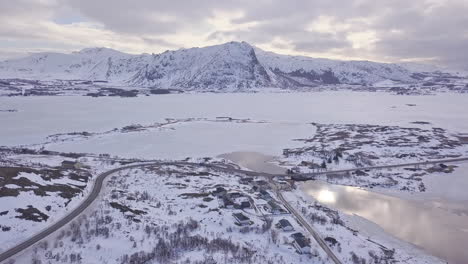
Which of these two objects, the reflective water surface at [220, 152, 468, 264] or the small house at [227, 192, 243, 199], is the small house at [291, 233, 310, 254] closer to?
the reflective water surface at [220, 152, 468, 264]

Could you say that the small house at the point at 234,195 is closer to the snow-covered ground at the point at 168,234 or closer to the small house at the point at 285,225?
the snow-covered ground at the point at 168,234

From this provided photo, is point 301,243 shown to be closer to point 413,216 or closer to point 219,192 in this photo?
point 413,216

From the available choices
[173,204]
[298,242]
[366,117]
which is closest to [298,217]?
[298,242]

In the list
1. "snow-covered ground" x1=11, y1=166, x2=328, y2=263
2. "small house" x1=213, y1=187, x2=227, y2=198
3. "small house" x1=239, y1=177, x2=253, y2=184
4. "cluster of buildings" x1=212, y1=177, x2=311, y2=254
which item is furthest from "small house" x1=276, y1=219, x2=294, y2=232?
"small house" x1=239, y1=177, x2=253, y2=184

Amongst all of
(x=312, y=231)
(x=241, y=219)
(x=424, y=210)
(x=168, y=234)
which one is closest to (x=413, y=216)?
(x=424, y=210)

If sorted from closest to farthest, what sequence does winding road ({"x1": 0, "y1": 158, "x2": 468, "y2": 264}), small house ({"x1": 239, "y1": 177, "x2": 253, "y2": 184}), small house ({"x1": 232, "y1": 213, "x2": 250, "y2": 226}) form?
1. winding road ({"x1": 0, "y1": 158, "x2": 468, "y2": 264})
2. small house ({"x1": 232, "y1": 213, "x2": 250, "y2": 226})
3. small house ({"x1": 239, "y1": 177, "x2": 253, "y2": 184})

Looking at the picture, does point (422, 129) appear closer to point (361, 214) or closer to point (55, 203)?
point (361, 214)
